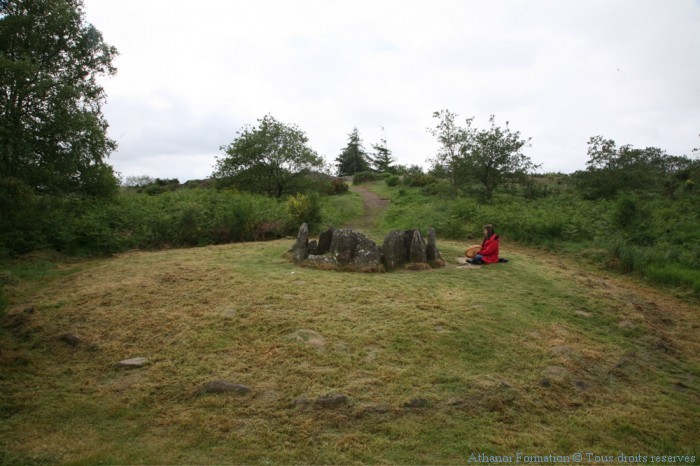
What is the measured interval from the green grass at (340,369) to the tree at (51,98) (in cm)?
585

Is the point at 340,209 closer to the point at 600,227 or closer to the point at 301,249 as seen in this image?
the point at 301,249

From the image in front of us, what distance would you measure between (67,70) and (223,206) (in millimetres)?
7242

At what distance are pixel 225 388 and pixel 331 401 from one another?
132cm

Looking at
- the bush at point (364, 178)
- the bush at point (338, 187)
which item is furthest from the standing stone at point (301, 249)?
the bush at point (364, 178)

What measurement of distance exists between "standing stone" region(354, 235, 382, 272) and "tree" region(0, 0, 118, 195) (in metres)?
9.99

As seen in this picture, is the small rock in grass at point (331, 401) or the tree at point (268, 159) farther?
the tree at point (268, 159)

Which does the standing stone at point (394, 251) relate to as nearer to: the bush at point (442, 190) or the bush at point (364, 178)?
the bush at point (442, 190)

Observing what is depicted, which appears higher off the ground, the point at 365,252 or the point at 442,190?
the point at 442,190

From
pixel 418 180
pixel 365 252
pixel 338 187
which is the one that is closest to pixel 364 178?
pixel 418 180

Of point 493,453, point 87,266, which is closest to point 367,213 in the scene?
point 87,266

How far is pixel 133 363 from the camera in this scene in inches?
219

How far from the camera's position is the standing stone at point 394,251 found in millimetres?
10148

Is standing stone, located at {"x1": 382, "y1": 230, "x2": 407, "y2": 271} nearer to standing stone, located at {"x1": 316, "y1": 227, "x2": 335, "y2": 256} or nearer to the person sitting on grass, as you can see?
standing stone, located at {"x1": 316, "y1": 227, "x2": 335, "y2": 256}

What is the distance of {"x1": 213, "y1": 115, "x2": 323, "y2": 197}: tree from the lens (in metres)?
23.7
